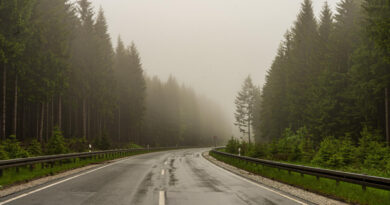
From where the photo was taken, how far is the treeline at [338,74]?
22.8m

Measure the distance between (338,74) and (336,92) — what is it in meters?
1.84

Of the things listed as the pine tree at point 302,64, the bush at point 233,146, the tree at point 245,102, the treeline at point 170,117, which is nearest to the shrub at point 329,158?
the bush at point 233,146

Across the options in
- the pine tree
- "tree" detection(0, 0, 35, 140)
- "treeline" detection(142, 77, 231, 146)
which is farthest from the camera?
"treeline" detection(142, 77, 231, 146)

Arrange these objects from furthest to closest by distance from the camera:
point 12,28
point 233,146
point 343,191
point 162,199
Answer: point 233,146, point 12,28, point 343,191, point 162,199

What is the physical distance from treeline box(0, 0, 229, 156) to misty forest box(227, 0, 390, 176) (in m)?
17.9

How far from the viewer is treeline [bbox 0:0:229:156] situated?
2264 centimetres

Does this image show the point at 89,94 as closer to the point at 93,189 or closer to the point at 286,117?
the point at 286,117

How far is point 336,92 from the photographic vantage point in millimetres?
29562

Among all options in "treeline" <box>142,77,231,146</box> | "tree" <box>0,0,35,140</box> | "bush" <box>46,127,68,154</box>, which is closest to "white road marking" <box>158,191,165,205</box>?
"bush" <box>46,127,68,154</box>

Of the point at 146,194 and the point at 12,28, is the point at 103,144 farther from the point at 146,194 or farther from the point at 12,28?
the point at 146,194

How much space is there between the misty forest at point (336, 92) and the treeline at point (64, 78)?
17.9m

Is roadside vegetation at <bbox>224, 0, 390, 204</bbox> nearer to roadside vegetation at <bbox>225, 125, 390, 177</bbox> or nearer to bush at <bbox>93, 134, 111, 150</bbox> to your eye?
roadside vegetation at <bbox>225, 125, 390, 177</bbox>

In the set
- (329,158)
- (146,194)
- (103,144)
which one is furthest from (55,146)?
(329,158)

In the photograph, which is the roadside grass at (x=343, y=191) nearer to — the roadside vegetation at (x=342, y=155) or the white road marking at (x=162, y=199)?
the roadside vegetation at (x=342, y=155)
